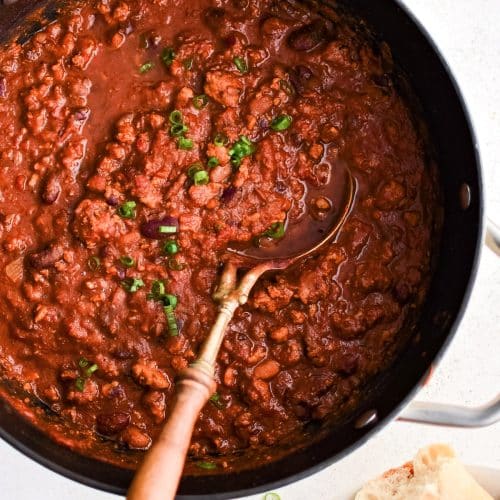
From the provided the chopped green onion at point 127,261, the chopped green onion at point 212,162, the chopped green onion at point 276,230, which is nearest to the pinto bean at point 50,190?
the chopped green onion at point 127,261

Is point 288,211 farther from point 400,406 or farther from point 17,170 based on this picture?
point 17,170

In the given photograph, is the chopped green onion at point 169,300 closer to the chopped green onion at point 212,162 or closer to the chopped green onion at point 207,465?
the chopped green onion at point 212,162

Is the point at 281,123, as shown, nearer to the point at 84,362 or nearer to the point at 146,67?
the point at 146,67

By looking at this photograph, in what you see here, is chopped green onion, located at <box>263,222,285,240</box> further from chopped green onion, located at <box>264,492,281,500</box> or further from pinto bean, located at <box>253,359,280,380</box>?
chopped green onion, located at <box>264,492,281,500</box>

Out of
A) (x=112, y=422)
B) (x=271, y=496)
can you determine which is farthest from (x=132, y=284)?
(x=271, y=496)

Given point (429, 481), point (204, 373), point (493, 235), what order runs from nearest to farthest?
point (204, 373) → point (493, 235) → point (429, 481)

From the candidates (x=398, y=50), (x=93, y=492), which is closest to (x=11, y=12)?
(x=398, y=50)

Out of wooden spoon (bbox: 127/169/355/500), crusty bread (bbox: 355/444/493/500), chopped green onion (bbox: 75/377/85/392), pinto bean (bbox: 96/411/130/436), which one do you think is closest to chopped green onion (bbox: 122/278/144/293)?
wooden spoon (bbox: 127/169/355/500)

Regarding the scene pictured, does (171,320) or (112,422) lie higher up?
(171,320)
